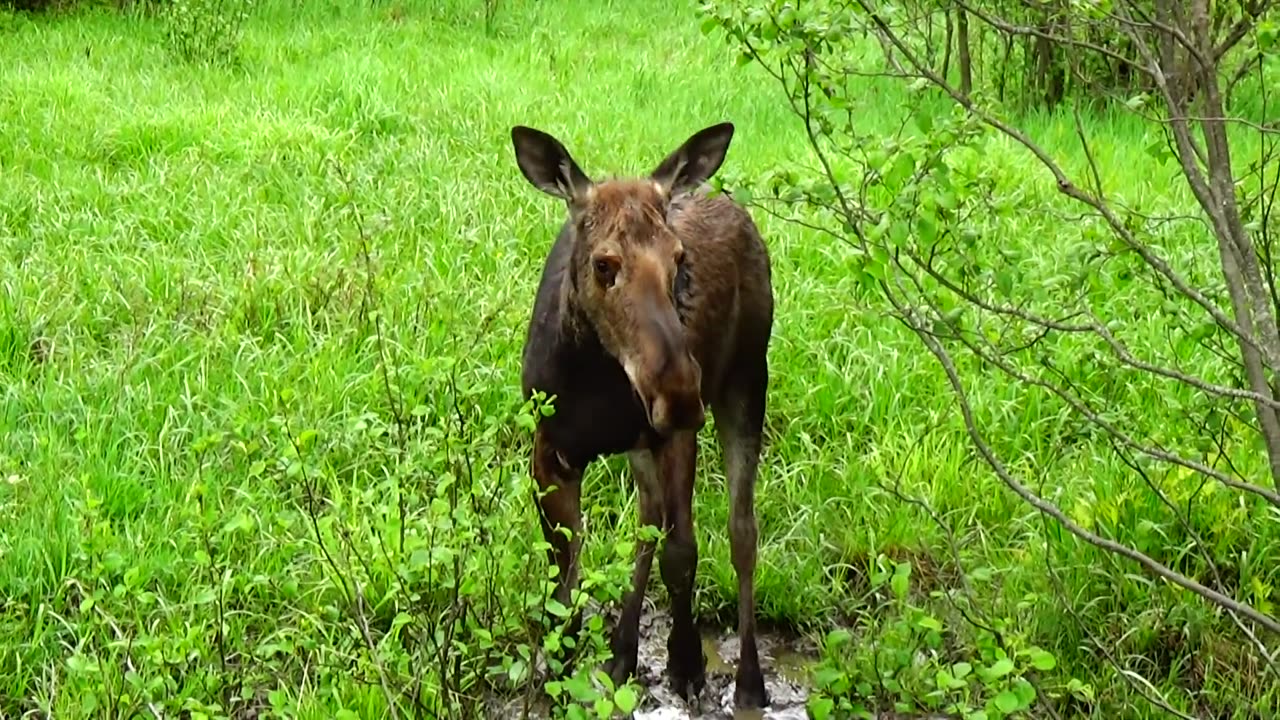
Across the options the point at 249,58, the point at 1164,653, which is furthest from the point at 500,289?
the point at 249,58

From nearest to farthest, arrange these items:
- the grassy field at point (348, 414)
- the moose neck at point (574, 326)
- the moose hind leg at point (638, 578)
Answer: the grassy field at point (348, 414), the moose neck at point (574, 326), the moose hind leg at point (638, 578)

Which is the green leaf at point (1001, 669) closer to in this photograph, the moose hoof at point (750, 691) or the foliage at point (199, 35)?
the moose hoof at point (750, 691)

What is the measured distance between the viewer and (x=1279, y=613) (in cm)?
400

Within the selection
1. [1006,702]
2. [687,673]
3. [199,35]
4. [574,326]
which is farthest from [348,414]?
[199,35]

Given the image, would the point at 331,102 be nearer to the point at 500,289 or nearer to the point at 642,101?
the point at 642,101

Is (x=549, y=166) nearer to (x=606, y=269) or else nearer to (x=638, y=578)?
(x=606, y=269)

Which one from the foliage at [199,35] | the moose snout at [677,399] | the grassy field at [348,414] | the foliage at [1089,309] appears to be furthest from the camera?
the foliage at [199,35]

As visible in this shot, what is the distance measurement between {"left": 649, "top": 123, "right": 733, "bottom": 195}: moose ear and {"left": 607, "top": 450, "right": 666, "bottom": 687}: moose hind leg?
0.83 metres

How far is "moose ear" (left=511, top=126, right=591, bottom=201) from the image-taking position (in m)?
3.91

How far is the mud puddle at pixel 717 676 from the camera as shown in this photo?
400 centimetres

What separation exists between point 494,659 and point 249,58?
24.4 feet

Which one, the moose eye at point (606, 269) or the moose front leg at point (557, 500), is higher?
the moose eye at point (606, 269)

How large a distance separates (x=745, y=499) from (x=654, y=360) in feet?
3.80

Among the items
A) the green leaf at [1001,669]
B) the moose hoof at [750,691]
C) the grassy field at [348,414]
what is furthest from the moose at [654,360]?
the green leaf at [1001,669]
